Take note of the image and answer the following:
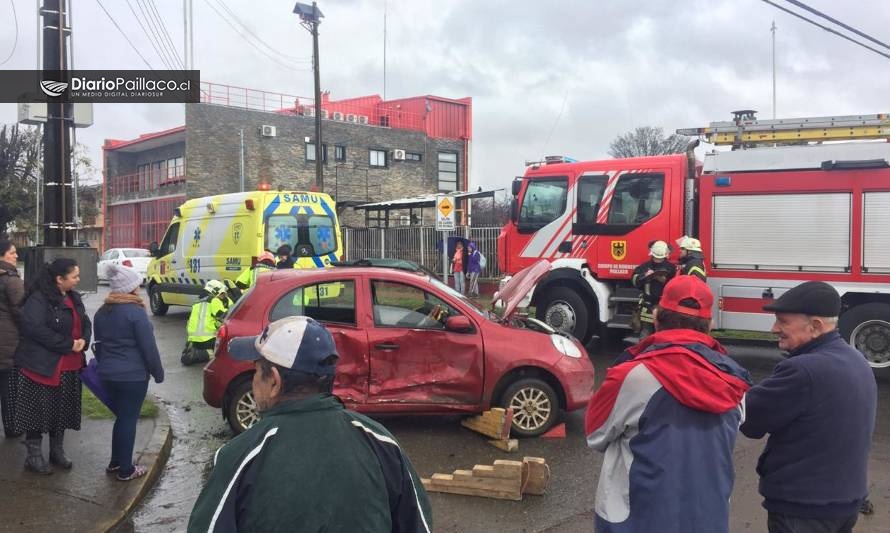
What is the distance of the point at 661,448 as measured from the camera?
2.33 meters

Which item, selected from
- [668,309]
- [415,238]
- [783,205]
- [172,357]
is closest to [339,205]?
[415,238]

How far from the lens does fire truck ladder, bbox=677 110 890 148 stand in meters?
9.62

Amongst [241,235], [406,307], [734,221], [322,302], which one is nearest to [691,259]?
[734,221]

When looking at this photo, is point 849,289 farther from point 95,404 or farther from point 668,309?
point 95,404

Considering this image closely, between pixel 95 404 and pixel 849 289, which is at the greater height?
pixel 849 289

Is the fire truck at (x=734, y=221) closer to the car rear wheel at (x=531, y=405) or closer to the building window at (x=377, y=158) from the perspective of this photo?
the car rear wheel at (x=531, y=405)

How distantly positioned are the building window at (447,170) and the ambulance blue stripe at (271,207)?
26.5m

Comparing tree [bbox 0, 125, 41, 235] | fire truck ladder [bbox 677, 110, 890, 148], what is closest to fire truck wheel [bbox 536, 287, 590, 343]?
fire truck ladder [bbox 677, 110, 890, 148]

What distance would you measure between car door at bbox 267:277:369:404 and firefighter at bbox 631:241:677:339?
3.95 m

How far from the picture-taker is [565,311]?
10.5 metres

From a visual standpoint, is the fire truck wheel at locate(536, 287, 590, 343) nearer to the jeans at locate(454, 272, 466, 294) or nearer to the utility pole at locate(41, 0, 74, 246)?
the utility pole at locate(41, 0, 74, 246)

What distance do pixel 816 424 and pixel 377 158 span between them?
1359 inches

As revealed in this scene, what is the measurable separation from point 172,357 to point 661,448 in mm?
9861

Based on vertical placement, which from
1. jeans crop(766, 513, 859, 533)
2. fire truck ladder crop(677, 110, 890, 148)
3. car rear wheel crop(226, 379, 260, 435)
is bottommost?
car rear wheel crop(226, 379, 260, 435)
